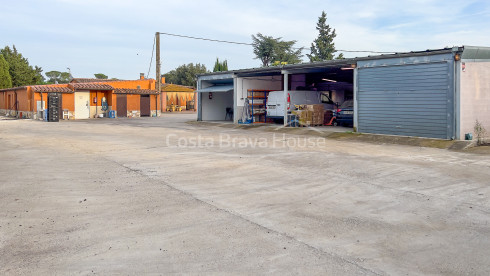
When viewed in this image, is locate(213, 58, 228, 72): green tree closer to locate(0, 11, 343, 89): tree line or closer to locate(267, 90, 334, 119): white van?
locate(0, 11, 343, 89): tree line

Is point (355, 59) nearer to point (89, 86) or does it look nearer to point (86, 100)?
point (89, 86)

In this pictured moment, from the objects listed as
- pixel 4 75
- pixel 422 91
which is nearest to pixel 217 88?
pixel 422 91

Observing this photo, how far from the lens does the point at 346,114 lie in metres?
23.5

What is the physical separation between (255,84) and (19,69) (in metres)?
42.3

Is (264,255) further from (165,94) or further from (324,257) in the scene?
(165,94)

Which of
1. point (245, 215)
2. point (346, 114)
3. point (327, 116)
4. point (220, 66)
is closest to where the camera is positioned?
point (245, 215)

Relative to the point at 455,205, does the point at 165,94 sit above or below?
above

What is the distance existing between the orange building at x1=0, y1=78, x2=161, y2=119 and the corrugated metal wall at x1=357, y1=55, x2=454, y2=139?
2784 centimetres

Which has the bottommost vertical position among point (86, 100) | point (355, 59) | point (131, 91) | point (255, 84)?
point (86, 100)

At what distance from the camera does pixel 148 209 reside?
6.93 metres

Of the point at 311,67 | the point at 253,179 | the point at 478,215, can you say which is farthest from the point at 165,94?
the point at 478,215

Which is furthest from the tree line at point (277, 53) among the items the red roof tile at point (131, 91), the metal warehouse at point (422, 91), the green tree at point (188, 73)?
the metal warehouse at point (422, 91)

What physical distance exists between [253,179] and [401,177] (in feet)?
11.1

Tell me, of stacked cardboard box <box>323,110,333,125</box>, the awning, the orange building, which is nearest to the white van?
stacked cardboard box <box>323,110,333,125</box>
